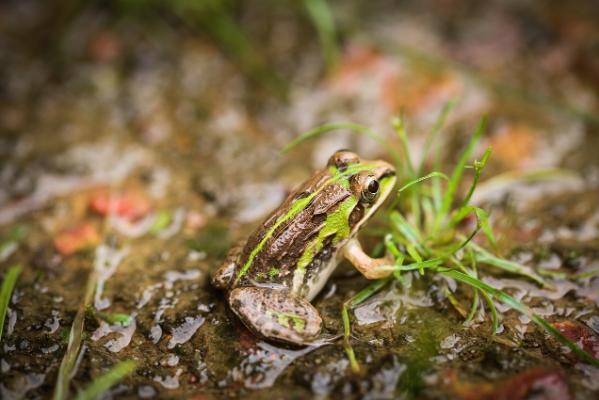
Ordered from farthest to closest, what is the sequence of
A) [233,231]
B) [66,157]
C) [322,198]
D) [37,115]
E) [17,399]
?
1. [37,115]
2. [66,157]
3. [233,231]
4. [322,198]
5. [17,399]

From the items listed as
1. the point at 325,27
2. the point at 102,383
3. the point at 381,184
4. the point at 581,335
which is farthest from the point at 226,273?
the point at 325,27

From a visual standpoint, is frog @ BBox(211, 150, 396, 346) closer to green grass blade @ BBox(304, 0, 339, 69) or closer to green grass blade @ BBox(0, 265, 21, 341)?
green grass blade @ BBox(0, 265, 21, 341)

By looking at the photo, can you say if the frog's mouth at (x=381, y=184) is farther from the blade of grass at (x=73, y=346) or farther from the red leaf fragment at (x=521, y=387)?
the blade of grass at (x=73, y=346)

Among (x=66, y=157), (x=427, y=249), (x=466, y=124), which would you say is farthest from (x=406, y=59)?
(x=66, y=157)

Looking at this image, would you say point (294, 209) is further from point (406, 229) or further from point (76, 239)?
point (76, 239)

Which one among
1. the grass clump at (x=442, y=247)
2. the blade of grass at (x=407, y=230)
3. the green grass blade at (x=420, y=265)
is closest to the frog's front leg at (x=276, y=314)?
the grass clump at (x=442, y=247)

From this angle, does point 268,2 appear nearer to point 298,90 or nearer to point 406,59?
point 298,90
